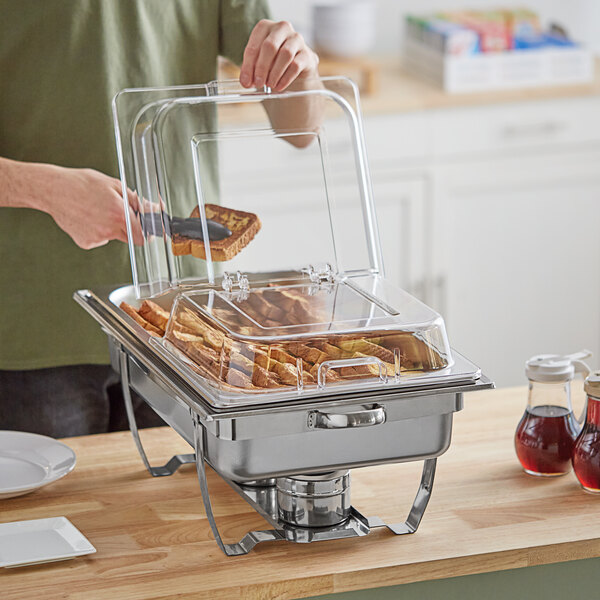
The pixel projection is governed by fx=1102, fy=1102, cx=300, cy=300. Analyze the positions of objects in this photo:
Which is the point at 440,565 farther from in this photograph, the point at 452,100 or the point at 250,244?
the point at 452,100

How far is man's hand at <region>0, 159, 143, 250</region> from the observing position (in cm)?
145

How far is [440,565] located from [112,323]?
0.48 meters

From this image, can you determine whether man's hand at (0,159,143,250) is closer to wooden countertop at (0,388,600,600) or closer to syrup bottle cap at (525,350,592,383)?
wooden countertop at (0,388,600,600)

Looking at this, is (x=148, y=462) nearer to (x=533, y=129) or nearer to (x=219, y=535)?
(x=219, y=535)

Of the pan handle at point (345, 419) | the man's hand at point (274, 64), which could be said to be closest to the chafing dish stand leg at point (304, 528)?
the pan handle at point (345, 419)

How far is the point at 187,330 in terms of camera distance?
117 centimetres

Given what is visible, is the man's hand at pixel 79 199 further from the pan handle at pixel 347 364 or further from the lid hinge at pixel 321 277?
the pan handle at pixel 347 364

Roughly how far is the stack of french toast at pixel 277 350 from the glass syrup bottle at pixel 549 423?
229mm

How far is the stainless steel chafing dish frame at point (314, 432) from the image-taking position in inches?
40.6

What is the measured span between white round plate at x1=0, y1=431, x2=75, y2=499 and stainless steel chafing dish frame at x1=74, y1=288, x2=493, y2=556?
191 mm

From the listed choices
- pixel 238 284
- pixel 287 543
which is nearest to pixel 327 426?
pixel 287 543

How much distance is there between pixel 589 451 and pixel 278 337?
40 centimetres

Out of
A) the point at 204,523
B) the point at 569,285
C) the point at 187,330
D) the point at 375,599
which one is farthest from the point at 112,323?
the point at 569,285

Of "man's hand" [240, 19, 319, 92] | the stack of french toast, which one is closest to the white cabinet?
"man's hand" [240, 19, 319, 92]
